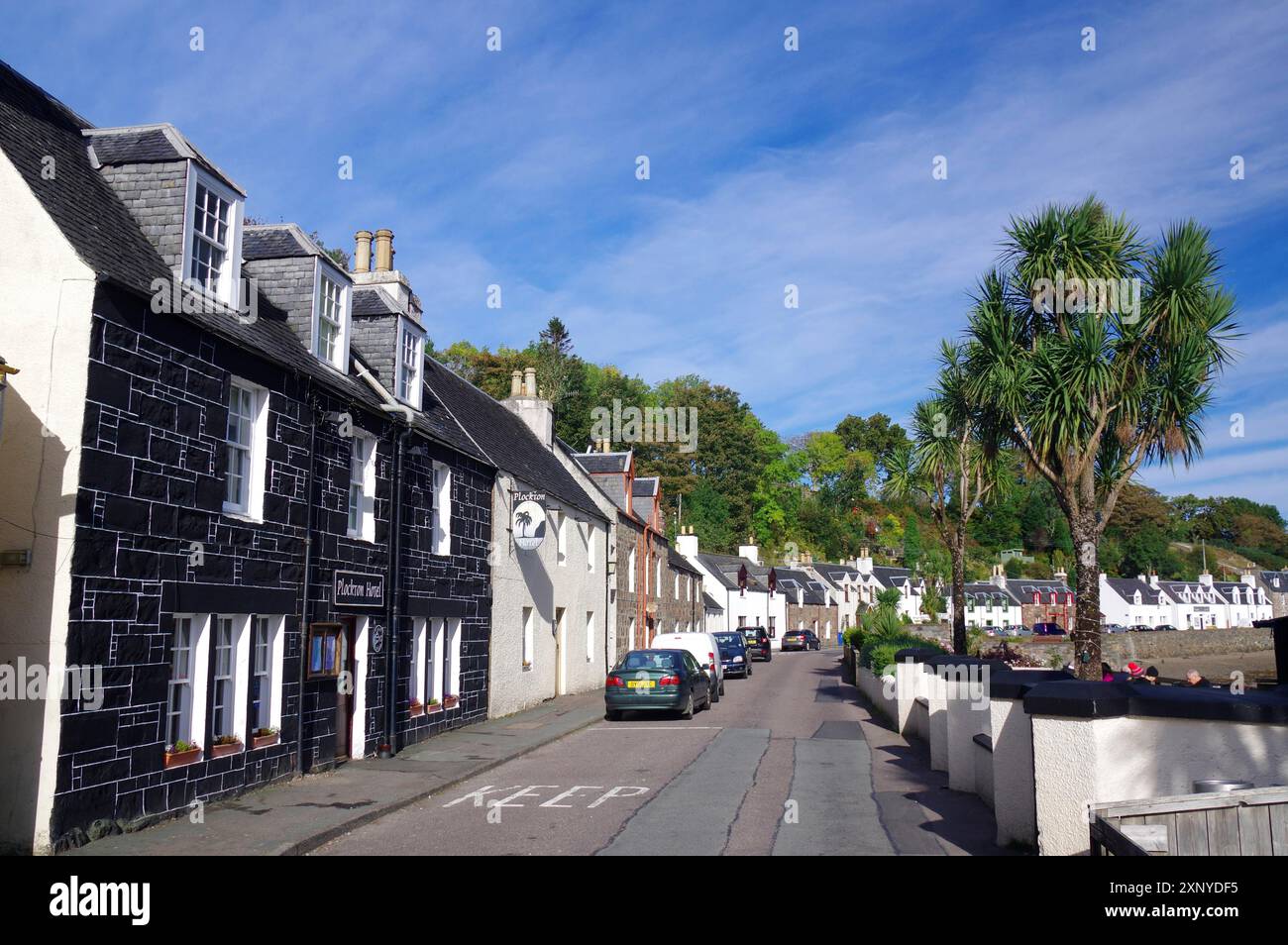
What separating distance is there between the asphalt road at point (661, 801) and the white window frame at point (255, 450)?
4.03m

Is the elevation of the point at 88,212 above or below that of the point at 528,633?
above

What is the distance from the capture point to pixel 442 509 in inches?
707

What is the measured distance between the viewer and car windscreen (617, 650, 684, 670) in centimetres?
2100

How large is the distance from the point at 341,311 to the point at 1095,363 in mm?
12270

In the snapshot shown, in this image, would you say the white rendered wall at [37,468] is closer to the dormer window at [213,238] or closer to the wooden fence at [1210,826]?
the dormer window at [213,238]

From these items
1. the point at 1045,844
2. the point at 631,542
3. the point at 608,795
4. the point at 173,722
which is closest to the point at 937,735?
the point at 608,795

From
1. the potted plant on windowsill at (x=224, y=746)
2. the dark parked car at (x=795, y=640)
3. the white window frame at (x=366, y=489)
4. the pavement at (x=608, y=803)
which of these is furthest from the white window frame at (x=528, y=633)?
the dark parked car at (x=795, y=640)

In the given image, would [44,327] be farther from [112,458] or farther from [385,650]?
[385,650]

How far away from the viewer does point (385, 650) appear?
1540 cm

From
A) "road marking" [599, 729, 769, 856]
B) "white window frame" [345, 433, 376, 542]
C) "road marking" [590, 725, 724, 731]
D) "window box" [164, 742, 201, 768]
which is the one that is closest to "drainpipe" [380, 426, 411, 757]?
"white window frame" [345, 433, 376, 542]

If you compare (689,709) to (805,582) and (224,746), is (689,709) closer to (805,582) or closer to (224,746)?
(224,746)

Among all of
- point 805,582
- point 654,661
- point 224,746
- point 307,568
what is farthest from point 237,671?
point 805,582

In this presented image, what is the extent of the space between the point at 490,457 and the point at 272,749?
9088 millimetres
